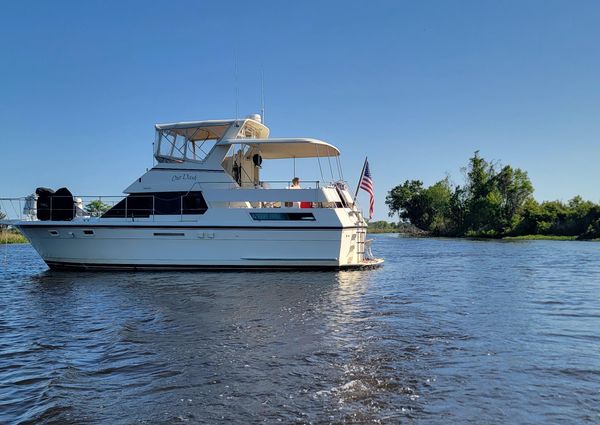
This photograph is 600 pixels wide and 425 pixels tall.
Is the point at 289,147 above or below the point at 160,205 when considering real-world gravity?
above

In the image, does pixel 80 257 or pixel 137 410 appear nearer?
pixel 137 410

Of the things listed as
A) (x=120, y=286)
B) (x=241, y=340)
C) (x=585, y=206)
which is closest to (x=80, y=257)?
(x=120, y=286)

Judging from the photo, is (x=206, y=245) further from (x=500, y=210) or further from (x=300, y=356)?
(x=500, y=210)

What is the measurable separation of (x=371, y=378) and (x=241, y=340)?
256cm

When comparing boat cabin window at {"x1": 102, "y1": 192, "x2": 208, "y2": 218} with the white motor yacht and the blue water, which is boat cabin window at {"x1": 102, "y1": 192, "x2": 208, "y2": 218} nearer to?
the white motor yacht

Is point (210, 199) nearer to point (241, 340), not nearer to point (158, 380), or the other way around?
point (241, 340)

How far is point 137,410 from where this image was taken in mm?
4777

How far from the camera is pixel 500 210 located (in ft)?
226

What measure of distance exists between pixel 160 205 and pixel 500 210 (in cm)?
6115

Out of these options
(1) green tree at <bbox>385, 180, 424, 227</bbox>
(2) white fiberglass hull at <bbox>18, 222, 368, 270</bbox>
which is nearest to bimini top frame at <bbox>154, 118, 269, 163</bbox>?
(2) white fiberglass hull at <bbox>18, 222, 368, 270</bbox>

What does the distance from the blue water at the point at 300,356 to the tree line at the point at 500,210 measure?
5105 centimetres

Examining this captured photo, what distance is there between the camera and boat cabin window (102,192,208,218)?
17688 millimetres

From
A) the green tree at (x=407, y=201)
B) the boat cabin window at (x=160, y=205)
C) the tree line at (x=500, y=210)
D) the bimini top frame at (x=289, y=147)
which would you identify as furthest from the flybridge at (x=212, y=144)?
the green tree at (x=407, y=201)

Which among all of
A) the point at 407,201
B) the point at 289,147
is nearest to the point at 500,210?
the point at 407,201
